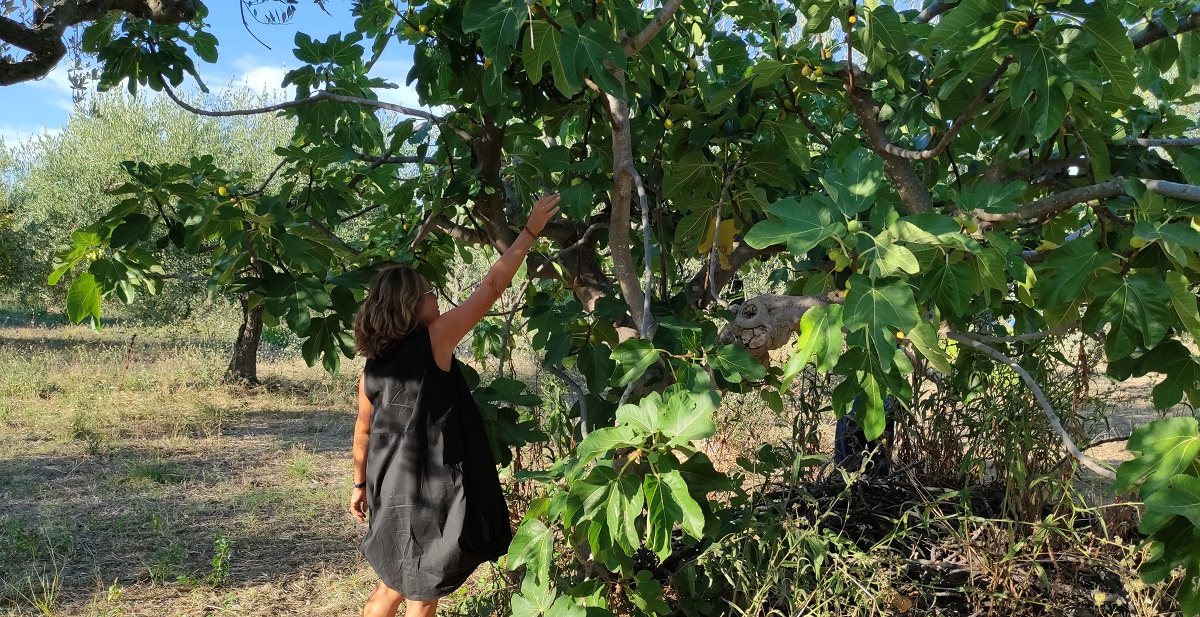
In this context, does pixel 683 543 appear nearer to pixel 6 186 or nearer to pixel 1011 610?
pixel 1011 610

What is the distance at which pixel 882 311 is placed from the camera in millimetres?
1344

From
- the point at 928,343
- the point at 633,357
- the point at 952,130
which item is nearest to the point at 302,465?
the point at 633,357

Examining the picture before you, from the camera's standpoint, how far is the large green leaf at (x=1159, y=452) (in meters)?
1.41

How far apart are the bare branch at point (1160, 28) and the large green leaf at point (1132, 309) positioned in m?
0.85

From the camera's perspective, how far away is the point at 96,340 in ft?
49.6

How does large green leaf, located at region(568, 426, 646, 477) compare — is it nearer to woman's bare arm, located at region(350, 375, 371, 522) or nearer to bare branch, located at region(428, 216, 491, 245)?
woman's bare arm, located at region(350, 375, 371, 522)

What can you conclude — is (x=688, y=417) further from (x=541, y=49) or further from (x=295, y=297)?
(x=295, y=297)

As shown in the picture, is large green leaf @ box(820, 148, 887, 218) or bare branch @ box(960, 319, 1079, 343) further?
bare branch @ box(960, 319, 1079, 343)

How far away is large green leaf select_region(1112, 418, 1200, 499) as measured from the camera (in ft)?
4.61

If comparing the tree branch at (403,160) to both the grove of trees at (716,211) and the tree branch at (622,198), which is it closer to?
the grove of trees at (716,211)

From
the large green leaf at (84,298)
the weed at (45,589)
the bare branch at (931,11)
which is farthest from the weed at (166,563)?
the bare branch at (931,11)

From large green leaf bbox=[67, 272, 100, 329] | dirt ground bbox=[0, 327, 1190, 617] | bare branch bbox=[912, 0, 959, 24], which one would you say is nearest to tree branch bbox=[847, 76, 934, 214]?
bare branch bbox=[912, 0, 959, 24]

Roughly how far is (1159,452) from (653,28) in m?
1.31

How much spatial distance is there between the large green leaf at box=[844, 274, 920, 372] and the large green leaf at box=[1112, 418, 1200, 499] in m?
0.51
